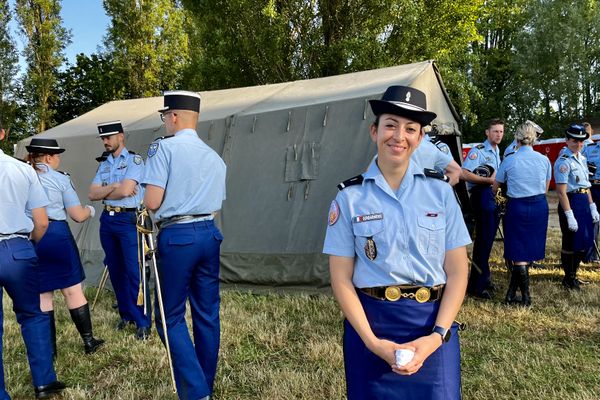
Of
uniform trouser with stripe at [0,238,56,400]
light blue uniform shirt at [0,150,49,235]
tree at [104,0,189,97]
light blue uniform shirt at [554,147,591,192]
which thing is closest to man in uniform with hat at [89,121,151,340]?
uniform trouser with stripe at [0,238,56,400]

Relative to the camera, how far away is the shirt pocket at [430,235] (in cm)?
176

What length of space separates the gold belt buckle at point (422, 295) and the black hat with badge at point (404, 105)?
63 centimetres

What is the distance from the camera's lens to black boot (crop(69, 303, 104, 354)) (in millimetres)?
4137

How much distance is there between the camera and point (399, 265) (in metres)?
1.76

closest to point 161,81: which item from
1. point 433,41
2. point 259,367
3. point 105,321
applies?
point 433,41

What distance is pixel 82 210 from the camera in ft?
13.6

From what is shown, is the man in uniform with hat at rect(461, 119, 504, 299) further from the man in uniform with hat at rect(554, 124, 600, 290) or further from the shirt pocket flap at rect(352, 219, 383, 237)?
the shirt pocket flap at rect(352, 219, 383, 237)

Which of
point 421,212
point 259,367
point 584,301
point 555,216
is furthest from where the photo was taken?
point 555,216

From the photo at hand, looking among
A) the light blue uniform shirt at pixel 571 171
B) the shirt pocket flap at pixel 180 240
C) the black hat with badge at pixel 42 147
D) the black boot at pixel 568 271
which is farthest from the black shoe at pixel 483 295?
the black hat with badge at pixel 42 147

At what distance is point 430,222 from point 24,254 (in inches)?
101

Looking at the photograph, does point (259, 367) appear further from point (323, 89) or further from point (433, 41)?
point (433, 41)

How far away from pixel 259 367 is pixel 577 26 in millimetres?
27147

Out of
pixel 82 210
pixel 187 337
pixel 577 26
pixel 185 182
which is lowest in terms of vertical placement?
pixel 187 337

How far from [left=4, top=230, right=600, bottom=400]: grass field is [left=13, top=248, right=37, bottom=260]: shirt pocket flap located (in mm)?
1078
